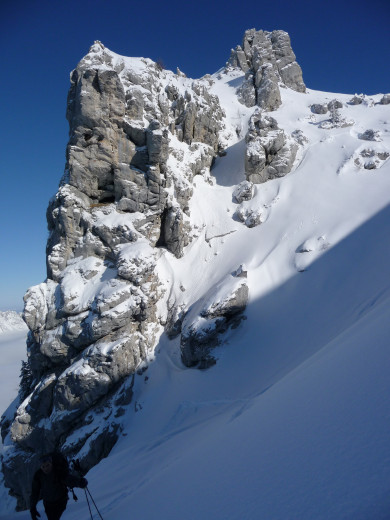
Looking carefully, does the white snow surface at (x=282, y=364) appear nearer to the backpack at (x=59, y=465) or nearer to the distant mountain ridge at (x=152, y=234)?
the distant mountain ridge at (x=152, y=234)

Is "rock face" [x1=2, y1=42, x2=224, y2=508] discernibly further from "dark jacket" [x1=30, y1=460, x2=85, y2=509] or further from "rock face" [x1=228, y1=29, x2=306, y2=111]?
"rock face" [x1=228, y1=29, x2=306, y2=111]

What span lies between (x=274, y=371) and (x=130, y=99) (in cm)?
2589

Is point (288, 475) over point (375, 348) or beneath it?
beneath

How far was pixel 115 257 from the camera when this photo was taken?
2259 cm

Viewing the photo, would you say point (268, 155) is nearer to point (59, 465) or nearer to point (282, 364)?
point (282, 364)

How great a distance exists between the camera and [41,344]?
21.5 metres

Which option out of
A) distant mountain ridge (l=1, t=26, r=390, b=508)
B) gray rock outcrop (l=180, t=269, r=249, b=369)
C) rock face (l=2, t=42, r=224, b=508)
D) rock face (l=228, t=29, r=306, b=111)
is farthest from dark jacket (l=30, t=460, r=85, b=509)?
rock face (l=228, t=29, r=306, b=111)

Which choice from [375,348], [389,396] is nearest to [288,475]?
[389,396]

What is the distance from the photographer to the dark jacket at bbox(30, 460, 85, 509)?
5.32m

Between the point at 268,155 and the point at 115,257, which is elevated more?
the point at 268,155

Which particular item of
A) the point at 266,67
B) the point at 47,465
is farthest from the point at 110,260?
the point at 266,67

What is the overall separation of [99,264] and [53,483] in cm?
1852

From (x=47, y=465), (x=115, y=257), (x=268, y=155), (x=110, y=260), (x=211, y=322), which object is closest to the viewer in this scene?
(x=47, y=465)

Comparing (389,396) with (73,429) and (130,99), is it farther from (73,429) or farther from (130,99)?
(130,99)
